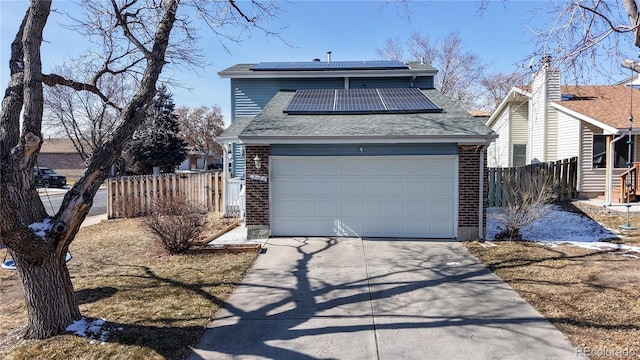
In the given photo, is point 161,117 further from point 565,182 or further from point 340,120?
point 565,182

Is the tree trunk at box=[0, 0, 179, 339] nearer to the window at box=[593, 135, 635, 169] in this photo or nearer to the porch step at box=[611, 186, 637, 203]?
the porch step at box=[611, 186, 637, 203]

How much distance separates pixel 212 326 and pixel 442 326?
277 cm

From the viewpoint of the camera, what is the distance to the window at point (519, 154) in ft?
60.7

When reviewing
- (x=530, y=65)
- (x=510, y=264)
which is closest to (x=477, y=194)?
(x=510, y=264)

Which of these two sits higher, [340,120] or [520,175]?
[340,120]

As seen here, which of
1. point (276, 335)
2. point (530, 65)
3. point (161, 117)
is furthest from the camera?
point (161, 117)

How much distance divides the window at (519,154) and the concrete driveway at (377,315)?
43.9 ft

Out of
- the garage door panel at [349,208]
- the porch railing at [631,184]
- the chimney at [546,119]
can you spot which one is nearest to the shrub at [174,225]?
the garage door panel at [349,208]

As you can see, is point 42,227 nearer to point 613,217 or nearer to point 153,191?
point 153,191

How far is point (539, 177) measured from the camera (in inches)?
492

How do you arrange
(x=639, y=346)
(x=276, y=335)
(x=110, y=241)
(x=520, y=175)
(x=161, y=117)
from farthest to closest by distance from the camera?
(x=161, y=117) < (x=520, y=175) < (x=110, y=241) < (x=276, y=335) < (x=639, y=346)

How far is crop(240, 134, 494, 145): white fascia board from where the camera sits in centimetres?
865

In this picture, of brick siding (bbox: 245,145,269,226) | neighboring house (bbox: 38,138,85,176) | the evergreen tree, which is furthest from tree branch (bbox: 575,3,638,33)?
neighboring house (bbox: 38,138,85,176)

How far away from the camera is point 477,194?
8898mm
